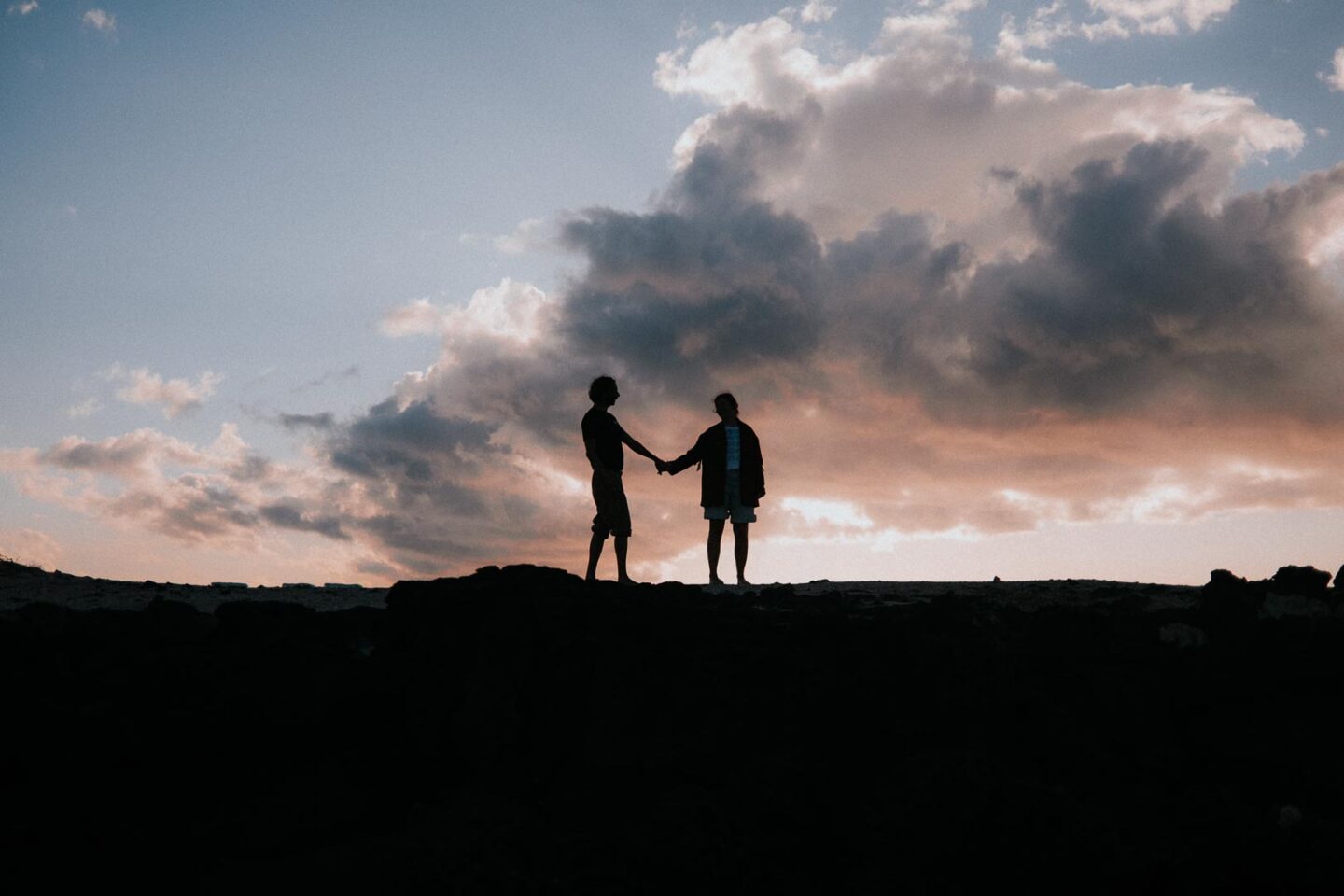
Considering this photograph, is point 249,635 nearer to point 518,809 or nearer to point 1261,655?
point 518,809

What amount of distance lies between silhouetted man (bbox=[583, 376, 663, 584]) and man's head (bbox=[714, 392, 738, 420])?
175 centimetres

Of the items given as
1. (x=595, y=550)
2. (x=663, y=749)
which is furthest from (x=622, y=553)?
(x=663, y=749)

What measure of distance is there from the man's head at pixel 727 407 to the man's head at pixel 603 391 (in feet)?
5.98

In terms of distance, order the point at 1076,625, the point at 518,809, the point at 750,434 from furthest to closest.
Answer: the point at 750,434 → the point at 1076,625 → the point at 518,809

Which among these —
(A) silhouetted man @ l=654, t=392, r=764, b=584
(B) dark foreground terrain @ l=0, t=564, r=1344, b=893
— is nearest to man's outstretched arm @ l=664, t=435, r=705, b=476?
(A) silhouetted man @ l=654, t=392, r=764, b=584

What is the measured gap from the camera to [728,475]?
15492 millimetres

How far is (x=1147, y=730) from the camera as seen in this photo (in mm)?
7809

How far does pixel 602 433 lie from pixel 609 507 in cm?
94

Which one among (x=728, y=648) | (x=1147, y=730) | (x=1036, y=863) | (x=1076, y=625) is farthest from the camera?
(x=1076, y=625)

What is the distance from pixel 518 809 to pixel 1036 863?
298 centimetres

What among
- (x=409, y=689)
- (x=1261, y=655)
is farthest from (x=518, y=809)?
(x=1261, y=655)

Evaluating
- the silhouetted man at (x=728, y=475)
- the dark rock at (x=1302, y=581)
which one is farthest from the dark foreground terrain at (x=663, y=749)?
the silhouetted man at (x=728, y=475)

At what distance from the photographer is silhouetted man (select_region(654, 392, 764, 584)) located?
610 inches

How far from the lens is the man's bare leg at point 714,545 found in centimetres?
1519
